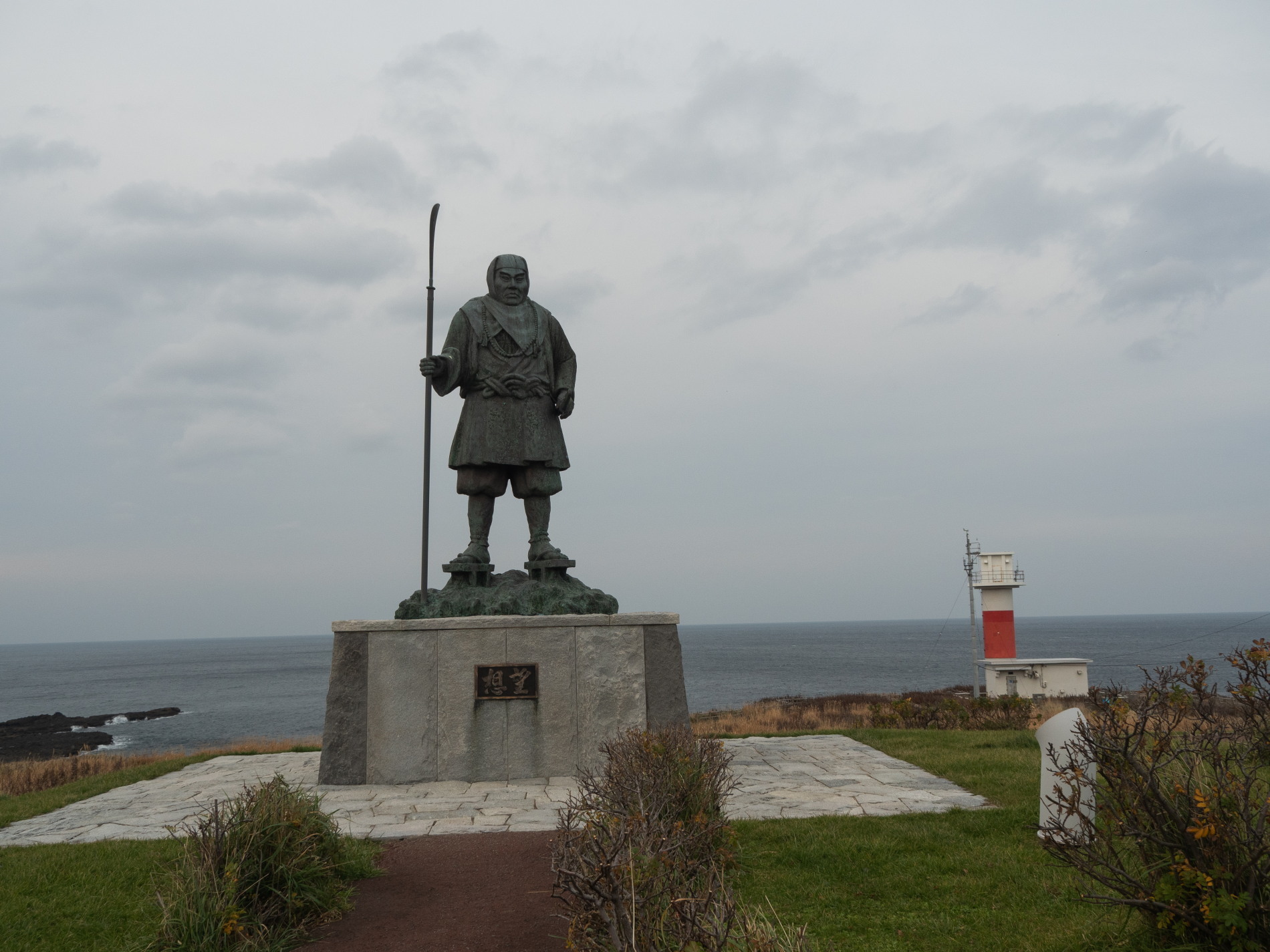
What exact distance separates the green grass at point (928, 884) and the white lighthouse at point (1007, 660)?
2271 centimetres

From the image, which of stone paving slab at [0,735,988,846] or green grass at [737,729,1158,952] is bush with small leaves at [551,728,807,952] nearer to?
green grass at [737,729,1158,952]

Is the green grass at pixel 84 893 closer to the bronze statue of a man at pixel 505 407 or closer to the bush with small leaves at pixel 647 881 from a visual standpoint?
the bush with small leaves at pixel 647 881

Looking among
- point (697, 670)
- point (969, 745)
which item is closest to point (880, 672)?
point (697, 670)

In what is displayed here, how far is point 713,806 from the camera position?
5055mm

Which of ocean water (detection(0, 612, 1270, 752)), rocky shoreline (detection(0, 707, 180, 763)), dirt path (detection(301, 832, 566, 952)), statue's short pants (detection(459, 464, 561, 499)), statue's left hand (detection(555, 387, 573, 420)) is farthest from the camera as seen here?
ocean water (detection(0, 612, 1270, 752))

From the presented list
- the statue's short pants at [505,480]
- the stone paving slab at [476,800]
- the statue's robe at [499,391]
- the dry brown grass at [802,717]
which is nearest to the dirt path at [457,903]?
the stone paving slab at [476,800]

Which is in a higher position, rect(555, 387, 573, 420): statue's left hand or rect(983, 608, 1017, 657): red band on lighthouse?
rect(555, 387, 573, 420): statue's left hand

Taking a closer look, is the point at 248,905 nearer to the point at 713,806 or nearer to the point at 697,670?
the point at 713,806

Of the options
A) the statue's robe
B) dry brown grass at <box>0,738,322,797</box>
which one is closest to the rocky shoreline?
dry brown grass at <box>0,738,322,797</box>

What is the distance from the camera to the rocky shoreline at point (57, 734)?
94.4 feet

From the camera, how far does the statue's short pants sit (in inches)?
353

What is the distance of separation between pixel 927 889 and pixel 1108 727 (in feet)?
4.88

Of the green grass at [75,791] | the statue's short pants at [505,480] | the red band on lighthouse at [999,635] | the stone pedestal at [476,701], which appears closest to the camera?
the green grass at [75,791]

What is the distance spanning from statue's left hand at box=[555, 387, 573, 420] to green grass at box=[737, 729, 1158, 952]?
464cm
